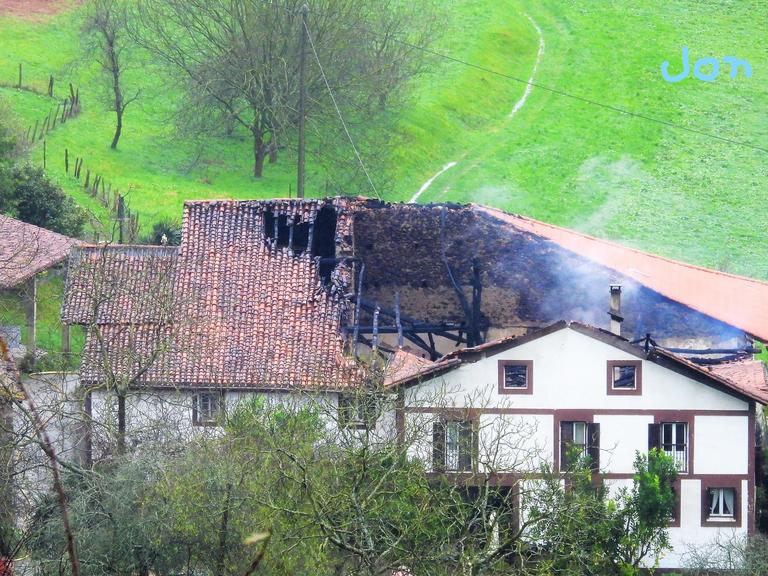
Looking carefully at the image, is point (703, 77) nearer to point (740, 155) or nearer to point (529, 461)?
point (740, 155)

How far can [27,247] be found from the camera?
3447 cm

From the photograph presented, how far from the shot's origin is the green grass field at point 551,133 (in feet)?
182

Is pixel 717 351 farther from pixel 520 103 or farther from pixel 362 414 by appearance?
pixel 520 103

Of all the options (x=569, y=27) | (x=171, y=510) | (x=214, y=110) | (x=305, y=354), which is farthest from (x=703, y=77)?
(x=171, y=510)

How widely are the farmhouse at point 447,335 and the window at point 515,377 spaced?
0.09ft

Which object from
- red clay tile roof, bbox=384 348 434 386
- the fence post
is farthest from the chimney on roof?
the fence post

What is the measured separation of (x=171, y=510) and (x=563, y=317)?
45.1 feet

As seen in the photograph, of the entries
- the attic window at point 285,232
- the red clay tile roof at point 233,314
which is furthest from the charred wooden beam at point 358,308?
the attic window at point 285,232

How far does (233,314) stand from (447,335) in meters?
5.10

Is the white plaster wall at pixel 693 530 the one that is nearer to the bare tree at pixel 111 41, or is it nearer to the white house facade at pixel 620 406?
the white house facade at pixel 620 406

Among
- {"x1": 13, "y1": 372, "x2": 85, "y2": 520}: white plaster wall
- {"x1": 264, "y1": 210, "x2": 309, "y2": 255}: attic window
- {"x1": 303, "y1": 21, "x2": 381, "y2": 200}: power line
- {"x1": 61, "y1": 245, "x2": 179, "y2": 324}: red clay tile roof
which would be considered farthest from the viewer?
{"x1": 303, "y1": 21, "x2": 381, "y2": 200}: power line

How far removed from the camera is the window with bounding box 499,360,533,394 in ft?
96.9

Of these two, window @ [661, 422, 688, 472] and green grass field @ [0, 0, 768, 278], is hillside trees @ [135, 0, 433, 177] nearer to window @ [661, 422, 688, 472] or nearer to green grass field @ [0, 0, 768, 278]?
green grass field @ [0, 0, 768, 278]

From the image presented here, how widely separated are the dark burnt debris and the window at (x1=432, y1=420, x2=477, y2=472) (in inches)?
181
